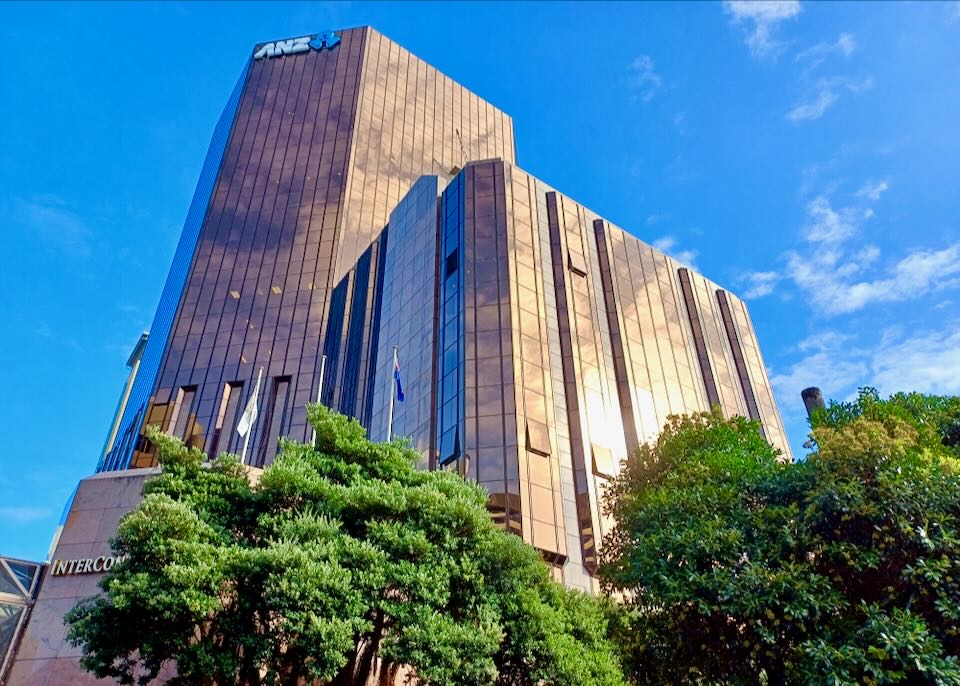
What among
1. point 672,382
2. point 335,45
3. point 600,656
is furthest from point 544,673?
point 335,45

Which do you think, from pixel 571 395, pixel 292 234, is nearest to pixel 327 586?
pixel 571 395

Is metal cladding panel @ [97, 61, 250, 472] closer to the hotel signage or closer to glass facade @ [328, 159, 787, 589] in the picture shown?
glass facade @ [328, 159, 787, 589]

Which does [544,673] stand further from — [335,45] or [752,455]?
[335,45]

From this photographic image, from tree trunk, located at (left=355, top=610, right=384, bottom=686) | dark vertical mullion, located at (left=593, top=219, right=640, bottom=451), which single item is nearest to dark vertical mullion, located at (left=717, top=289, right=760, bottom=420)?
dark vertical mullion, located at (left=593, top=219, right=640, bottom=451)

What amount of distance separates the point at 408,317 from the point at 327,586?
32.9 m

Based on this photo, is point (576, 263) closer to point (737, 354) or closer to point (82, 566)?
point (737, 354)

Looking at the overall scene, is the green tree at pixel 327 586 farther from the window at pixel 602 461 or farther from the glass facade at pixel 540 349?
the window at pixel 602 461

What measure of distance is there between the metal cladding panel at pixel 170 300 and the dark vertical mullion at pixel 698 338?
161ft

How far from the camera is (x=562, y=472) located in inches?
1383

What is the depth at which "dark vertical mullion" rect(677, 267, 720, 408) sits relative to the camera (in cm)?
4839

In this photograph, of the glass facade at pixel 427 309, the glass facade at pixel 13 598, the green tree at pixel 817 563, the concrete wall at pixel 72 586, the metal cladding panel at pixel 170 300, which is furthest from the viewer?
the metal cladding panel at pixel 170 300

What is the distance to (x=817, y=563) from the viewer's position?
641 inches

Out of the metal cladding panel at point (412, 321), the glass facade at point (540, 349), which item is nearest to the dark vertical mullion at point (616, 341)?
the glass facade at point (540, 349)

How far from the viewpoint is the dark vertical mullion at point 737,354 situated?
51.3 m
